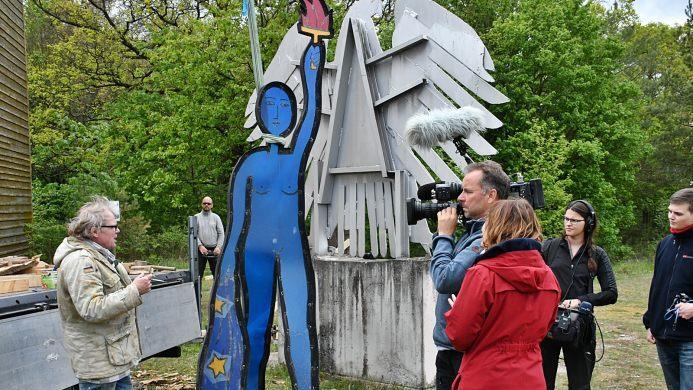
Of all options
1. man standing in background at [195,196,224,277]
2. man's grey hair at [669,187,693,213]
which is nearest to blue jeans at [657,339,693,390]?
man's grey hair at [669,187,693,213]

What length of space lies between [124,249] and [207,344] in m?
9.42

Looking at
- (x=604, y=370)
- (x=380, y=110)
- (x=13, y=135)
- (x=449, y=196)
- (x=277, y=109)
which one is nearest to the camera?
(x=449, y=196)

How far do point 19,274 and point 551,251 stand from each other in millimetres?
4231

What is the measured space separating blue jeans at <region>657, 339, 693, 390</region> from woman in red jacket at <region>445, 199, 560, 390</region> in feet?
4.45

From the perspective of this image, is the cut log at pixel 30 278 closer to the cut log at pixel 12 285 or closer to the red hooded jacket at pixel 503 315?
the cut log at pixel 12 285

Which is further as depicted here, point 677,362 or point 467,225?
point 677,362

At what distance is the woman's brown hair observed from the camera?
7.59 ft

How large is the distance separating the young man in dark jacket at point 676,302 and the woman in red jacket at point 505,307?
133 centimetres

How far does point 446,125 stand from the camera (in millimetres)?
3977

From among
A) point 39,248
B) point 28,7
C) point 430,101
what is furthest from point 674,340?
point 28,7

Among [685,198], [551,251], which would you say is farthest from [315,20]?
[685,198]

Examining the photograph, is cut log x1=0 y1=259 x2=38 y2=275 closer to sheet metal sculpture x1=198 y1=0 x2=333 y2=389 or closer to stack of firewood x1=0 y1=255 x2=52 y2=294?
stack of firewood x1=0 y1=255 x2=52 y2=294

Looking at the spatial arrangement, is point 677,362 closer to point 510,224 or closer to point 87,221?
point 510,224

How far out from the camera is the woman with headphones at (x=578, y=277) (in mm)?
3670
